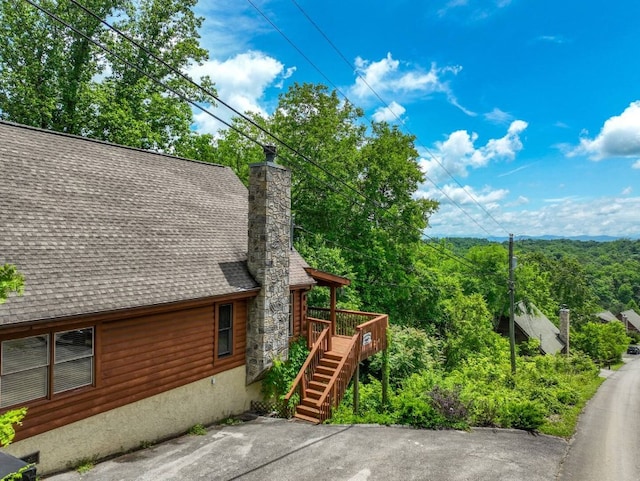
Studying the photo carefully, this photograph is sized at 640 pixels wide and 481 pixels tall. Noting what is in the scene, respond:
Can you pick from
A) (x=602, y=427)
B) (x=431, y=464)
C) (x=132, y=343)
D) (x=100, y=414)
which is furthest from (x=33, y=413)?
(x=602, y=427)

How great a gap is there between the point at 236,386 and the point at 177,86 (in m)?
20.3

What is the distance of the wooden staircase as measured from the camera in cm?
1135

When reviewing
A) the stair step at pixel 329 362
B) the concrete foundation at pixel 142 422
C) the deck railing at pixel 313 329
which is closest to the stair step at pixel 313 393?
the stair step at pixel 329 362

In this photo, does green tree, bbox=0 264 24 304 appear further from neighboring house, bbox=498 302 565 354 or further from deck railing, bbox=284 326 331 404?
neighboring house, bbox=498 302 565 354

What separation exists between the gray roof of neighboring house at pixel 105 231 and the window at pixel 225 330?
0.81m

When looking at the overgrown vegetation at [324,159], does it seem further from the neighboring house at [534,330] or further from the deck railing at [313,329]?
the neighboring house at [534,330]

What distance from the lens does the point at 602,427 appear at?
37.1ft

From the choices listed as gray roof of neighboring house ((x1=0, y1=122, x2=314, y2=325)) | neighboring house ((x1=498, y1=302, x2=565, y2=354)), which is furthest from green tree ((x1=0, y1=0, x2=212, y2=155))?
neighboring house ((x1=498, y1=302, x2=565, y2=354))

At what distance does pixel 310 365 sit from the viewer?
12.7 m

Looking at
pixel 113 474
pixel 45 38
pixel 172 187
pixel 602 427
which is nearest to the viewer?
pixel 113 474

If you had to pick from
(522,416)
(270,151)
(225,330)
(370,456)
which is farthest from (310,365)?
(270,151)

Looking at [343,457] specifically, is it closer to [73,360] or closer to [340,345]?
[73,360]

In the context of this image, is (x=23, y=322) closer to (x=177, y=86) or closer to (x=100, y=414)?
A: (x=100, y=414)

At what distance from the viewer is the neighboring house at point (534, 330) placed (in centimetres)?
3912
